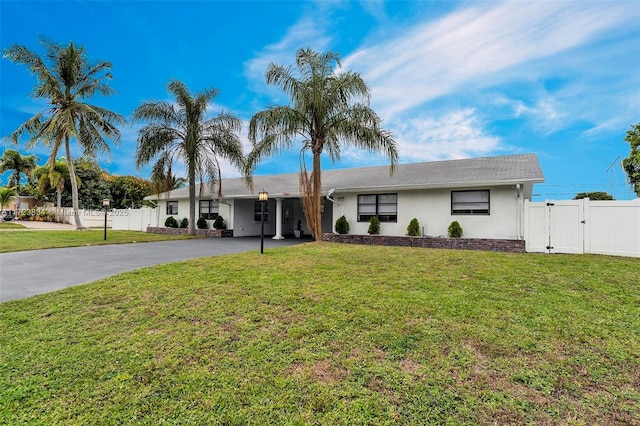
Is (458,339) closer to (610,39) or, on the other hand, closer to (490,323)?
(490,323)

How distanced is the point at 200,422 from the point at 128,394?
858 millimetres

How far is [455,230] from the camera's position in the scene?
1155 cm

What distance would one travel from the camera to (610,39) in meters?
10.9

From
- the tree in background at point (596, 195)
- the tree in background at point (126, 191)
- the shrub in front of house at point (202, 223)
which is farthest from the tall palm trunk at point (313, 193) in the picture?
the tree in background at point (126, 191)

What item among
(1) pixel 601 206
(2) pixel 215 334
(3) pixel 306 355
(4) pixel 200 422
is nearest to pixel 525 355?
(3) pixel 306 355

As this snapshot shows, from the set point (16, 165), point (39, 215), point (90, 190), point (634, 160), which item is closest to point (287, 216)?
point (634, 160)

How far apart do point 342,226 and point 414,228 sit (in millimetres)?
3028

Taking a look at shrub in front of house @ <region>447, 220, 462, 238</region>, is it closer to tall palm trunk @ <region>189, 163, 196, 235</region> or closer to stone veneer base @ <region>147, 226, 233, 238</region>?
stone veneer base @ <region>147, 226, 233, 238</region>

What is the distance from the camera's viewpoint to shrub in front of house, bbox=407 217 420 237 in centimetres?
1228

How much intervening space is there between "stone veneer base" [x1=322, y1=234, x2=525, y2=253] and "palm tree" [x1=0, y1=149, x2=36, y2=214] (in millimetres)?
38805

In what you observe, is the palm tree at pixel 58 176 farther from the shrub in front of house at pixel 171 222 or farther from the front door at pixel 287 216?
the front door at pixel 287 216

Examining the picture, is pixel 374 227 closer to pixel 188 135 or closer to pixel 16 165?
pixel 188 135

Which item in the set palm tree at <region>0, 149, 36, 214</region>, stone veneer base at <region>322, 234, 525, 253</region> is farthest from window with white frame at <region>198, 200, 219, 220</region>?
palm tree at <region>0, 149, 36, 214</region>

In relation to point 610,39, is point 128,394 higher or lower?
lower
